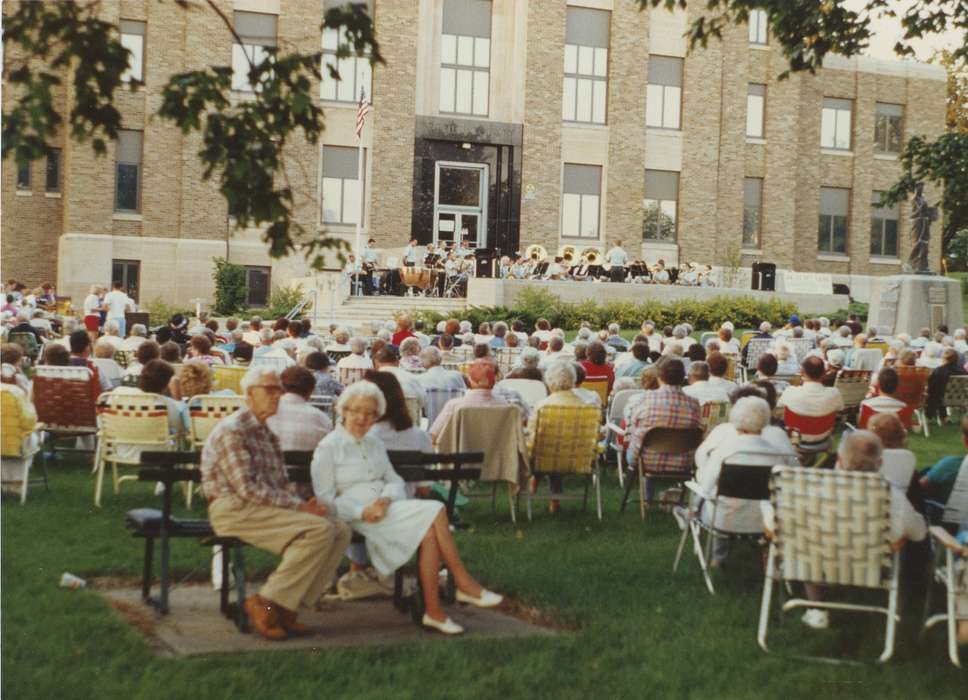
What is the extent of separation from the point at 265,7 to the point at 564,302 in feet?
49.1

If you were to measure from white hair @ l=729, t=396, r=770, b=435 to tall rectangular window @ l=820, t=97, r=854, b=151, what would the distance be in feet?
139

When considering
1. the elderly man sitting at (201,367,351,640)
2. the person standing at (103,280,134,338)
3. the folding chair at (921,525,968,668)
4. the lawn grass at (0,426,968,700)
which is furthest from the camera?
the person standing at (103,280,134,338)

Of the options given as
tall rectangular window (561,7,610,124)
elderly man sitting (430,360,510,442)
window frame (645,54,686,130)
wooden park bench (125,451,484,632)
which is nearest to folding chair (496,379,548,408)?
elderly man sitting (430,360,510,442)

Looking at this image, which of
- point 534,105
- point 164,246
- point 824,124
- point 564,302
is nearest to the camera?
point 564,302

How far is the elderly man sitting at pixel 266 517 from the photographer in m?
6.95

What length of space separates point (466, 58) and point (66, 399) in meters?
32.1

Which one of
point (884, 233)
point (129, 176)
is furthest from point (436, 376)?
point (884, 233)

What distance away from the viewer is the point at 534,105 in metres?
42.2

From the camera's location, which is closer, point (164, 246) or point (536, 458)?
point (536, 458)

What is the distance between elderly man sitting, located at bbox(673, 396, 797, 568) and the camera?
836 centimetres

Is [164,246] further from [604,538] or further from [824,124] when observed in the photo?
[604,538]

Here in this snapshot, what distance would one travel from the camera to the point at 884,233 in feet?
163

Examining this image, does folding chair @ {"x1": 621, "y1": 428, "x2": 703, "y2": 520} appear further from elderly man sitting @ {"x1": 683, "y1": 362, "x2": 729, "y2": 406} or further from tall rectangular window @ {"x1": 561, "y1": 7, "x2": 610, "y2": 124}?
tall rectangular window @ {"x1": 561, "y1": 7, "x2": 610, "y2": 124}

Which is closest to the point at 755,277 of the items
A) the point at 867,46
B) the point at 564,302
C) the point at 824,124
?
the point at 564,302
